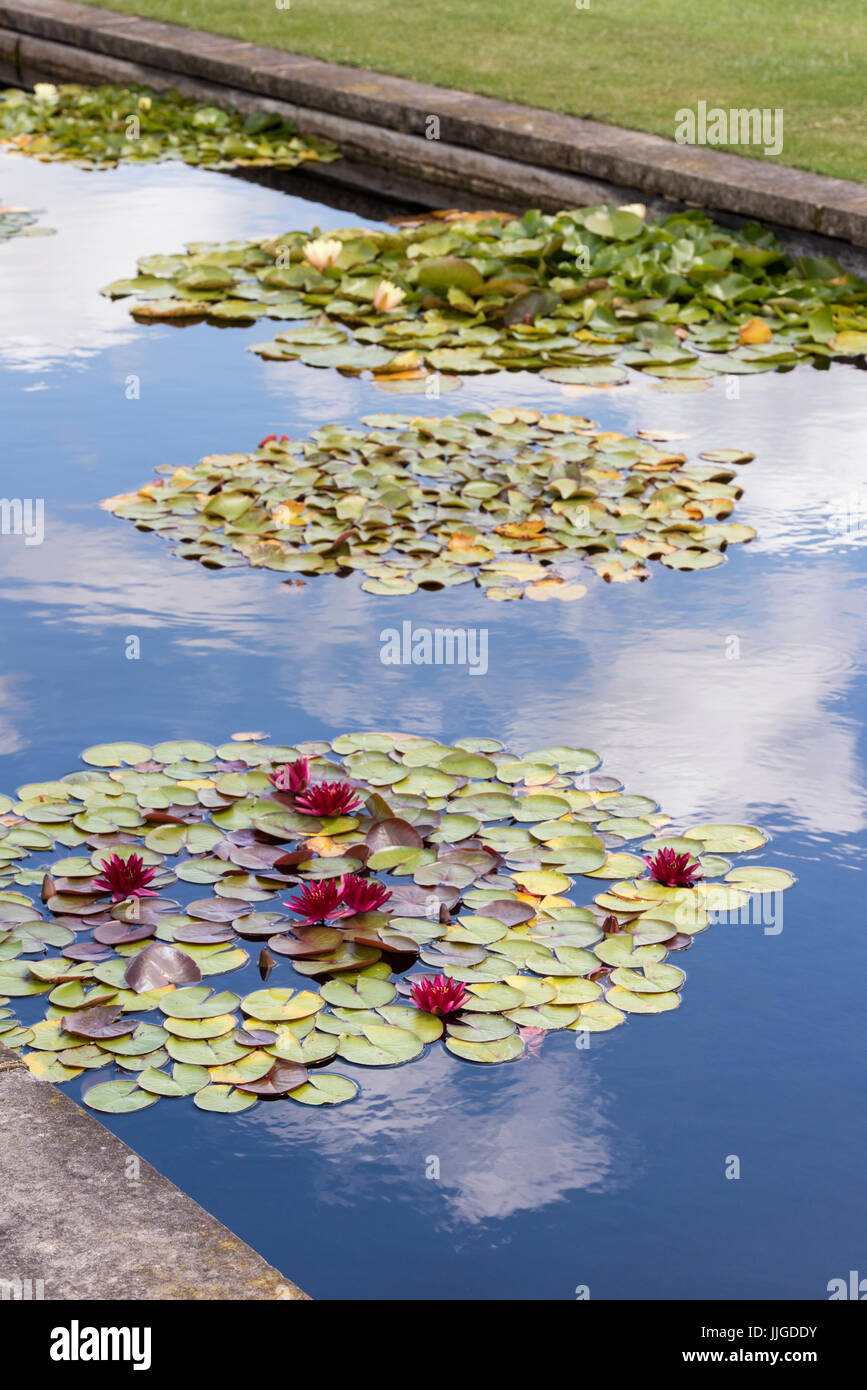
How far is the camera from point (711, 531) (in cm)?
486

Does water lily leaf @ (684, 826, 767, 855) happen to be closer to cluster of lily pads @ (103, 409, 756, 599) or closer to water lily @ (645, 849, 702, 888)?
water lily @ (645, 849, 702, 888)

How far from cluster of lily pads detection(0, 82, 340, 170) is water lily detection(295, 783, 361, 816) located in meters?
7.14

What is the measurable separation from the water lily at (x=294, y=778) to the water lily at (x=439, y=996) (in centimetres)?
70

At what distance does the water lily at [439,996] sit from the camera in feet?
9.39

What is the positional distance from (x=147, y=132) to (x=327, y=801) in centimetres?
815

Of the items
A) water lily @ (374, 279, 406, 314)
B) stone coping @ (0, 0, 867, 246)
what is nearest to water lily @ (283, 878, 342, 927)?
water lily @ (374, 279, 406, 314)

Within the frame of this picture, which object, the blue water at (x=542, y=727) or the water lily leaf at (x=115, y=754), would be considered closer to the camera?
the blue water at (x=542, y=727)

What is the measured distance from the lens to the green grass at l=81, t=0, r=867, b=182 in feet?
29.8

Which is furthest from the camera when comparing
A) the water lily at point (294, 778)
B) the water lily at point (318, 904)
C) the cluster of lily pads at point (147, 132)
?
the cluster of lily pads at point (147, 132)

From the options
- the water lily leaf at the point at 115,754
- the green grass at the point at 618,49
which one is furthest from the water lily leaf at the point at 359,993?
the green grass at the point at 618,49

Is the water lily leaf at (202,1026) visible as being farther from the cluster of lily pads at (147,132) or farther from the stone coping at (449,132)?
the cluster of lily pads at (147,132)
